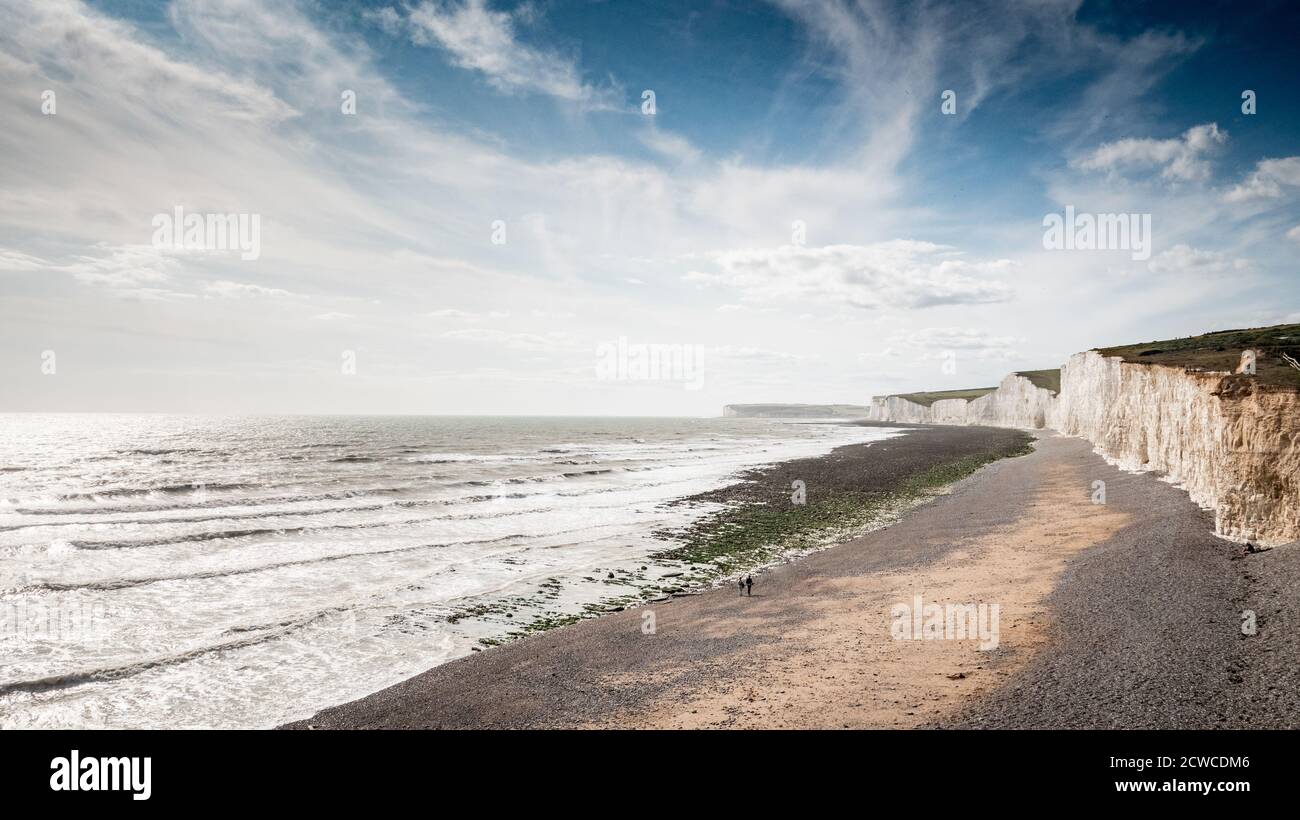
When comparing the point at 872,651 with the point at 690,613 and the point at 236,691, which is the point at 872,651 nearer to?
the point at 690,613

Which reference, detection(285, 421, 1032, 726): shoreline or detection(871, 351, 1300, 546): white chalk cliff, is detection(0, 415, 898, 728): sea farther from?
detection(871, 351, 1300, 546): white chalk cliff

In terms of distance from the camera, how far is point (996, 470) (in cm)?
5131

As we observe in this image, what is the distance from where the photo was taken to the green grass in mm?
111700

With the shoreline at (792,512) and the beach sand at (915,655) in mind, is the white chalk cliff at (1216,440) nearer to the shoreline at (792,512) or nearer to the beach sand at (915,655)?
the beach sand at (915,655)

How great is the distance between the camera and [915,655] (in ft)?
46.8

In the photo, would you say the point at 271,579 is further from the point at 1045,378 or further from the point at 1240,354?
the point at 1045,378

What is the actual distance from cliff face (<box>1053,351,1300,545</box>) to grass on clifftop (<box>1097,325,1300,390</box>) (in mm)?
680

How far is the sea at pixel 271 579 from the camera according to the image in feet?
51.6

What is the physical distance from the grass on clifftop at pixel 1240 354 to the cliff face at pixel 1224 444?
680mm

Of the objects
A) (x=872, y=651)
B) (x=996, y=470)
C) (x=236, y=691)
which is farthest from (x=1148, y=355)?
(x=236, y=691)

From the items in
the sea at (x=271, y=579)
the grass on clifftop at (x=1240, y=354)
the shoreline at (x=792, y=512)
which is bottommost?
the sea at (x=271, y=579)

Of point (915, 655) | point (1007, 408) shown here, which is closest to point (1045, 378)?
point (1007, 408)

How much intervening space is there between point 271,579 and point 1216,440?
3562 centimetres

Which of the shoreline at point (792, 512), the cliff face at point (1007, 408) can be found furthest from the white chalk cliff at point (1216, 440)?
the cliff face at point (1007, 408)
